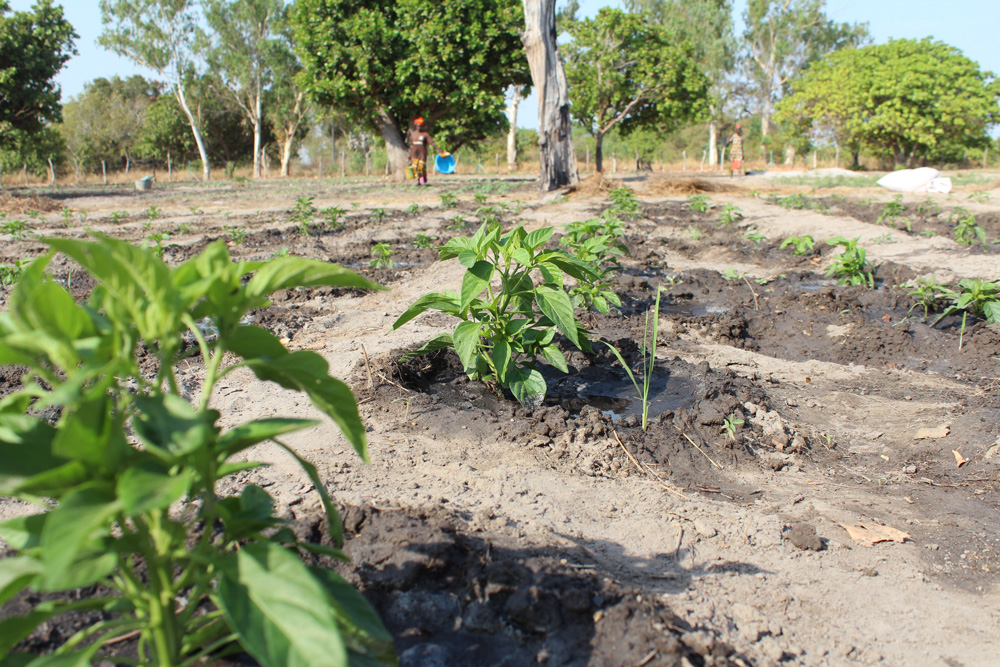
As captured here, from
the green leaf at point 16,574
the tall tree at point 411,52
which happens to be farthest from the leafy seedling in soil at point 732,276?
the tall tree at point 411,52

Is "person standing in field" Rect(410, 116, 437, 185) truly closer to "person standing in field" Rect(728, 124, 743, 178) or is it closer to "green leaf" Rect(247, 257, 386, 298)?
"person standing in field" Rect(728, 124, 743, 178)

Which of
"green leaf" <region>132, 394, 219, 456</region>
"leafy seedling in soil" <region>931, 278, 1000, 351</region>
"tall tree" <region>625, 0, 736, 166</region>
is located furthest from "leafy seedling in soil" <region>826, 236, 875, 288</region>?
"tall tree" <region>625, 0, 736, 166</region>

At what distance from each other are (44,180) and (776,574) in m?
45.0

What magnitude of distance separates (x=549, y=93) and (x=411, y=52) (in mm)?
10499

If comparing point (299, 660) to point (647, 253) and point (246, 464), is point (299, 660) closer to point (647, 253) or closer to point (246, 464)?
point (246, 464)

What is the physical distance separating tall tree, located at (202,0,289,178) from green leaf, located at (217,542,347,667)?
40797 millimetres

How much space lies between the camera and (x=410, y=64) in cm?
2188

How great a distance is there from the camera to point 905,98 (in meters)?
33.3

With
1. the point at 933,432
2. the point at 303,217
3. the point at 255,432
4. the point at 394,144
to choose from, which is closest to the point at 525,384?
the point at 933,432

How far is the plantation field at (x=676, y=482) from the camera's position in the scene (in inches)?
64.9

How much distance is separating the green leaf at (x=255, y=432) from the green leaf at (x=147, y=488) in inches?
3.6

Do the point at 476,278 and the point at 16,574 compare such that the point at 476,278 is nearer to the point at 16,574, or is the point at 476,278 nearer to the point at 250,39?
the point at 16,574

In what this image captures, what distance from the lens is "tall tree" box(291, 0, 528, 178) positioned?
21.6 meters

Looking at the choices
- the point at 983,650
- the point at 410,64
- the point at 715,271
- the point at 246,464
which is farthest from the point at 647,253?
the point at 410,64
